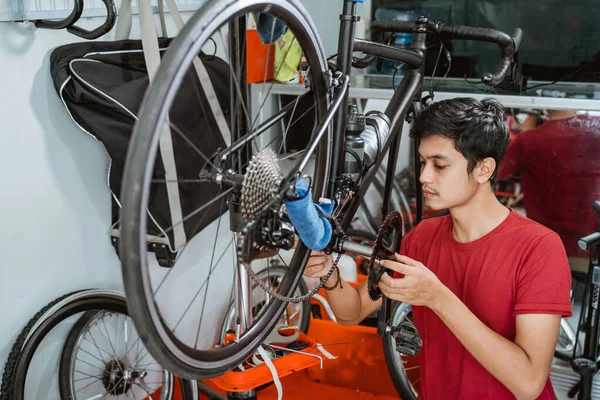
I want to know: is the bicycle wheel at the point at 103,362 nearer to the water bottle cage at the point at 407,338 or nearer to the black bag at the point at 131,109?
the black bag at the point at 131,109

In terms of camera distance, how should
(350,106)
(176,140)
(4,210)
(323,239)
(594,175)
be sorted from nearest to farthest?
(323,239) < (350,106) < (4,210) < (176,140) < (594,175)

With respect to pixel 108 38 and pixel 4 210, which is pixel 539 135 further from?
pixel 4 210

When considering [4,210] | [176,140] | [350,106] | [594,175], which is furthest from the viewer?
[594,175]

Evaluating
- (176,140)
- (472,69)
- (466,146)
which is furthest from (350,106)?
(472,69)

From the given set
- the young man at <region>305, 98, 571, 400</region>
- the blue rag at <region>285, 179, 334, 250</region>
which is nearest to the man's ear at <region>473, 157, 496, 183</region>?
the young man at <region>305, 98, 571, 400</region>

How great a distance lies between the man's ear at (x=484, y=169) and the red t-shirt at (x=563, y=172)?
1.26 m

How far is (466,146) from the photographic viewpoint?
A: 1.17 meters

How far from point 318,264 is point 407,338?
0.22m

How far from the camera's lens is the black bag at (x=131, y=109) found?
1340 millimetres

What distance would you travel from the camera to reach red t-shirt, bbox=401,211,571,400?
1126mm

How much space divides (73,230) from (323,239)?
80cm

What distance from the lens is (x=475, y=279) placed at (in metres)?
1.22

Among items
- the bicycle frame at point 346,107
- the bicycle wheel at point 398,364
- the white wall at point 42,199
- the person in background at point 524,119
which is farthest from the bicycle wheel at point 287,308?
the person in background at point 524,119

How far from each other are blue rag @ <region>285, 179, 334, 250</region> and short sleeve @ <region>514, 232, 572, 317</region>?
41cm
